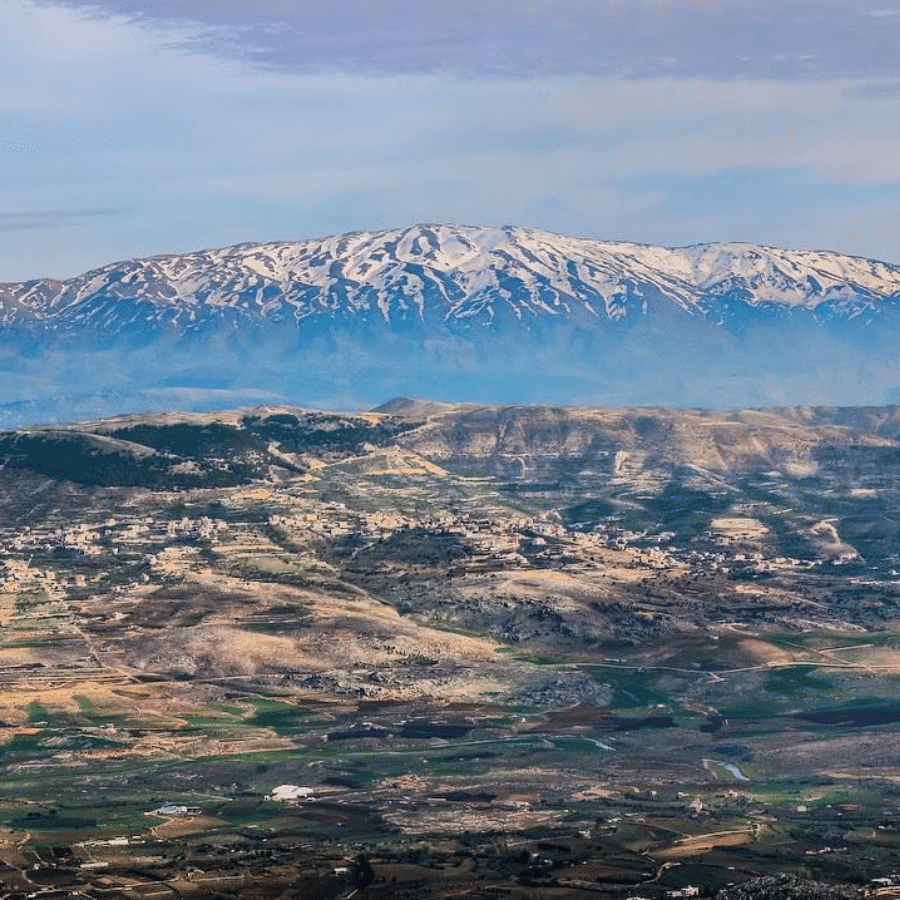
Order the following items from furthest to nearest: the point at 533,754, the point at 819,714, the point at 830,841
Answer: the point at 819,714 → the point at 533,754 → the point at 830,841

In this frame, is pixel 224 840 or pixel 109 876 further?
pixel 224 840

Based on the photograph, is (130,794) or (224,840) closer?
(224,840)

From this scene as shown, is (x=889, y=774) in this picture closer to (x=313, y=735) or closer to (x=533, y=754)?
(x=533, y=754)

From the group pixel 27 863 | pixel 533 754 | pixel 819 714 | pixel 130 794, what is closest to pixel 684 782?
pixel 533 754

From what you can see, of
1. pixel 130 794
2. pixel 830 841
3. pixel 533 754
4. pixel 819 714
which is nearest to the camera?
pixel 830 841

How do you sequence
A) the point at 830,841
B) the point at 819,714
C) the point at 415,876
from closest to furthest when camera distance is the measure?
the point at 415,876 < the point at 830,841 < the point at 819,714

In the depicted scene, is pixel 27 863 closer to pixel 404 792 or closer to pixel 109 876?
pixel 109 876

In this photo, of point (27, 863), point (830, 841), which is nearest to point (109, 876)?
point (27, 863)

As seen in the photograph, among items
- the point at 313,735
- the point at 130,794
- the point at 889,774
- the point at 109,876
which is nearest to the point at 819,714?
the point at 889,774

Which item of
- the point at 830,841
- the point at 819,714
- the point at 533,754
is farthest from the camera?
the point at 819,714
